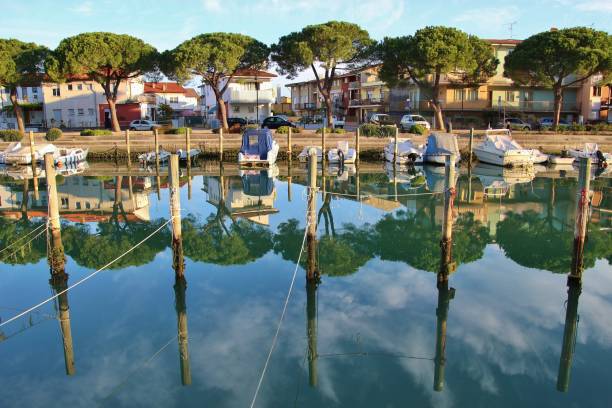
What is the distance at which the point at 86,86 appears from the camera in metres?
52.2

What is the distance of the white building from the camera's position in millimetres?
55031

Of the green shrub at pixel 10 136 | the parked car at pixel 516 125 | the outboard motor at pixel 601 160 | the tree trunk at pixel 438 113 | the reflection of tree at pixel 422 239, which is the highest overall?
the tree trunk at pixel 438 113

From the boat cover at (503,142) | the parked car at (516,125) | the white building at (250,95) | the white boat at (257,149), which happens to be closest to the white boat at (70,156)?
the white boat at (257,149)

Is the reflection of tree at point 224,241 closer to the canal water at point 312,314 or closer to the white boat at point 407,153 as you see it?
the canal water at point 312,314

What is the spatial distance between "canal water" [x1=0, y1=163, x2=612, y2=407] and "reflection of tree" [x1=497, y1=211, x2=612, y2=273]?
0.08 m

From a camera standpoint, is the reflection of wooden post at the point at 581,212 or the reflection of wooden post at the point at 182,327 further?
the reflection of wooden post at the point at 581,212

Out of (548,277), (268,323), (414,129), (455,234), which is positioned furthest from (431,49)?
(268,323)

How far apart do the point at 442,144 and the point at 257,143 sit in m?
11.1

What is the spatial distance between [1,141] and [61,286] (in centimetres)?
3147

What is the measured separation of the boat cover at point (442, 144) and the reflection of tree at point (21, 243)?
73.5 ft

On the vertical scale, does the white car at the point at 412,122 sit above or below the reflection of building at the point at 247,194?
above

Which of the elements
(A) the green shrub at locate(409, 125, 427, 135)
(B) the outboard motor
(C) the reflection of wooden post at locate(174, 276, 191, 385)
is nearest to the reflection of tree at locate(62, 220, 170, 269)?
(C) the reflection of wooden post at locate(174, 276, 191, 385)

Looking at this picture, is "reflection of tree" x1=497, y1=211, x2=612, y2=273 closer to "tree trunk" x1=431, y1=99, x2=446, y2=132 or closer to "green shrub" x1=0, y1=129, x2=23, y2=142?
"tree trunk" x1=431, y1=99, x2=446, y2=132

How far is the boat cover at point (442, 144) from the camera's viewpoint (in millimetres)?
32219
